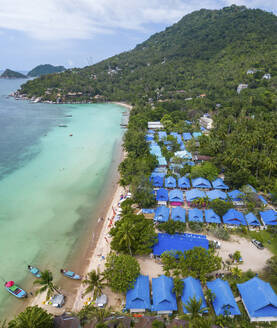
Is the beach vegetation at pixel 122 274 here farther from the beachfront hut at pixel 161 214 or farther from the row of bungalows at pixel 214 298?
the beachfront hut at pixel 161 214

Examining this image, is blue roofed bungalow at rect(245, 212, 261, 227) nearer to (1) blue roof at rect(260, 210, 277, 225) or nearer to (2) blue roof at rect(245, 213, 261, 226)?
(2) blue roof at rect(245, 213, 261, 226)

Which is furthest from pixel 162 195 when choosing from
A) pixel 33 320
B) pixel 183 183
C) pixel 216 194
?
pixel 33 320

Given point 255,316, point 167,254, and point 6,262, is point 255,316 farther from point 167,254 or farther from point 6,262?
point 6,262

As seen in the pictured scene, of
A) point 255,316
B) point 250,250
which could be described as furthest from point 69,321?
point 250,250

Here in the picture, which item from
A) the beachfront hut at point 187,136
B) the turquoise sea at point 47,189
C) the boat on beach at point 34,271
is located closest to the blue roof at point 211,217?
the turquoise sea at point 47,189

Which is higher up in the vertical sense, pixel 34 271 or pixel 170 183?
Answer: pixel 170 183

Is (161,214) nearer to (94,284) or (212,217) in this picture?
(212,217)
